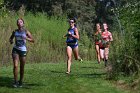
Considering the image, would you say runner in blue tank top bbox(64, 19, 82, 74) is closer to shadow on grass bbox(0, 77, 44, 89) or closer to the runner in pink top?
shadow on grass bbox(0, 77, 44, 89)

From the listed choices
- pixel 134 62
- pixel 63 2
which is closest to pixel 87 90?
pixel 134 62

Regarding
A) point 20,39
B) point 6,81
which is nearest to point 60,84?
point 20,39

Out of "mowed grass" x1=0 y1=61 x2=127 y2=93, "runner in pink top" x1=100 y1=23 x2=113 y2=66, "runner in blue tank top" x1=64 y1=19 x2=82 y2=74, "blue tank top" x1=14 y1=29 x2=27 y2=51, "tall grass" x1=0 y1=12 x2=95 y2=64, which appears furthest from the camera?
"tall grass" x1=0 y1=12 x2=95 y2=64

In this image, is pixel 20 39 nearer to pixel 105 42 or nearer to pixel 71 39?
pixel 71 39

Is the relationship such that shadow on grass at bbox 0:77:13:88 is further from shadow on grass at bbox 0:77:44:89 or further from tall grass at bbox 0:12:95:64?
tall grass at bbox 0:12:95:64

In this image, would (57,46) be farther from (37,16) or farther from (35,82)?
(35,82)

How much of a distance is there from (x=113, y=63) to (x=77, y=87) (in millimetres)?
2198

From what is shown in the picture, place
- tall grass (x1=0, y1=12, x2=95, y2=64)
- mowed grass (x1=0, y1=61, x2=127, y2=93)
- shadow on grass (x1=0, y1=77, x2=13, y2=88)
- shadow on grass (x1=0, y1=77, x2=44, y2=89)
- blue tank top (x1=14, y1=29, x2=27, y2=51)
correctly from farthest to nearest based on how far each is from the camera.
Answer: tall grass (x1=0, y1=12, x2=95, y2=64) → shadow on grass (x1=0, y1=77, x2=13, y2=88) → shadow on grass (x1=0, y1=77, x2=44, y2=89) → blue tank top (x1=14, y1=29, x2=27, y2=51) → mowed grass (x1=0, y1=61, x2=127, y2=93)

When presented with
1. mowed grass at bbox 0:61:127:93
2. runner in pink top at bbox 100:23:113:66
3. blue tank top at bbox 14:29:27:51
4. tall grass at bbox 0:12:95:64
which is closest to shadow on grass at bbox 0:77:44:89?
mowed grass at bbox 0:61:127:93

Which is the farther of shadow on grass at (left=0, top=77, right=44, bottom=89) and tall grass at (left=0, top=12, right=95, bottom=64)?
tall grass at (left=0, top=12, right=95, bottom=64)

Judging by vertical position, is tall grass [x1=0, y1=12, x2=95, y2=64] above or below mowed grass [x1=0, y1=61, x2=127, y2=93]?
above

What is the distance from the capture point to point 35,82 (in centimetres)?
1366

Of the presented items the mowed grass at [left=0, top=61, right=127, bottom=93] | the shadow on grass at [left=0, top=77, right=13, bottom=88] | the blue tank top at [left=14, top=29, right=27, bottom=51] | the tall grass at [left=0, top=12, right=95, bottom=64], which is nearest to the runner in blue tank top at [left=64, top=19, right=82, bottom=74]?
the mowed grass at [left=0, top=61, right=127, bottom=93]

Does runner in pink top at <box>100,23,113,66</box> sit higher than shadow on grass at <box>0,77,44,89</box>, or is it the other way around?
runner in pink top at <box>100,23,113,66</box>
